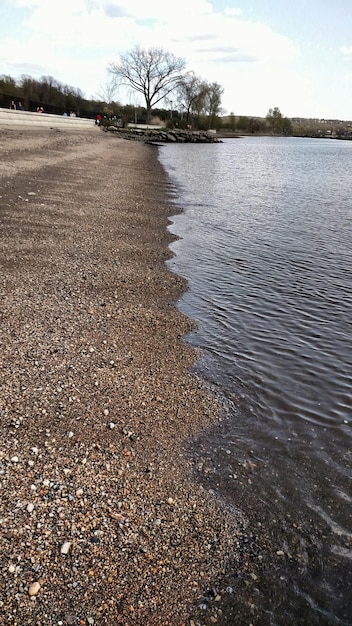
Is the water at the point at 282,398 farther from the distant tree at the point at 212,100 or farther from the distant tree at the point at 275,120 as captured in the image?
the distant tree at the point at 275,120

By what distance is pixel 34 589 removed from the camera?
311 cm

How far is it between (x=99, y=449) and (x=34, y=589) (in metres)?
1.52

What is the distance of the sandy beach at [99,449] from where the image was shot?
3.22m

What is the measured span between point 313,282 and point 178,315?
13.4ft

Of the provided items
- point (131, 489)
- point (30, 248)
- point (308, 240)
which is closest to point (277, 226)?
point (308, 240)

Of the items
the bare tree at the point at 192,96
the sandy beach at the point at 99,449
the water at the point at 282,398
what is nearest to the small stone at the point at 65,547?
the sandy beach at the point at 99,449

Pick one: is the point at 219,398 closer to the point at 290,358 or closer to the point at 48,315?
the point at 290,358

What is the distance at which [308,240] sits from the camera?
14859mm

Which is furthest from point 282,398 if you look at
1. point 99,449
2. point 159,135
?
point 159,135

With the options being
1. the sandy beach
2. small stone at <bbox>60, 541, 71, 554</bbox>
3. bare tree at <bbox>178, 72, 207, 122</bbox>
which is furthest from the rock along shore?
small stone at <bbox>60, 541, 71, 554</bbox>

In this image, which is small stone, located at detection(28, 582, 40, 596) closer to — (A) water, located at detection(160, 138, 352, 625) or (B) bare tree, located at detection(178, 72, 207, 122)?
(A) water, located at detection(160, 138, 352, 625)

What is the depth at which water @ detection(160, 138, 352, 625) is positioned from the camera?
3562 millimetres

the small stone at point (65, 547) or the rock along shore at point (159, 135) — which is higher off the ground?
the rock along shore at point (159, 135)

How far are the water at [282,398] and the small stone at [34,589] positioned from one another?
1172mm
